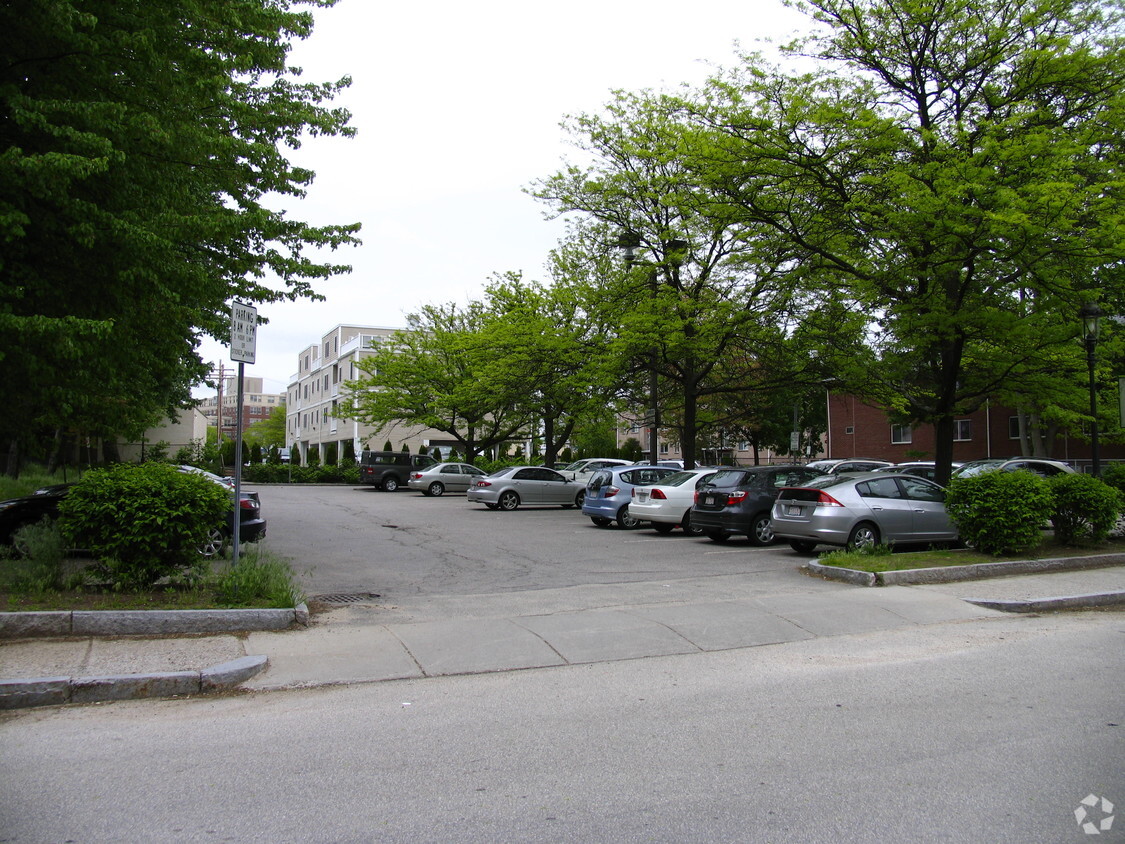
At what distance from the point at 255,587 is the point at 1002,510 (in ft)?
33.3

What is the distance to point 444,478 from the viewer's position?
3531 centimetres

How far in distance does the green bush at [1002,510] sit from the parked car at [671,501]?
217 inches

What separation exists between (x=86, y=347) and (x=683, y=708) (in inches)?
274

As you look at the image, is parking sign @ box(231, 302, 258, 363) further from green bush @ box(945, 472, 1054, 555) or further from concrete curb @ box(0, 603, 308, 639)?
green bush @ box(945, 472, 1054, 555)

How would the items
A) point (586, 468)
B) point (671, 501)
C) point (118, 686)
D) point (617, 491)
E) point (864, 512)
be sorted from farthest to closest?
point (586, 468)
point (617, 491)
point (671, 501)
point (864, 512)
point (118, 686)

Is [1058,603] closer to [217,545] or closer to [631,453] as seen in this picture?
[217,545]

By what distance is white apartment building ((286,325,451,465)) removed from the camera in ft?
205

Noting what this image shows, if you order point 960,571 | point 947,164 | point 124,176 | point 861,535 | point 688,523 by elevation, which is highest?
point 947,164

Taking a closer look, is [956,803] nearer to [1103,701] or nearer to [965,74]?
[1103,701]

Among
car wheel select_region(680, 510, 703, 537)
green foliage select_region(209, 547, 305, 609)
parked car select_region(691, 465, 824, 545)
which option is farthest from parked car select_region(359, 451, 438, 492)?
green foliage select_region(209, 547, 305, 609)

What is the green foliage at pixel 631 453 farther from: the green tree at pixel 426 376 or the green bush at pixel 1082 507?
the green bush at pixel 1082 507

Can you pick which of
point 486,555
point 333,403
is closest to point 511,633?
point 486,555

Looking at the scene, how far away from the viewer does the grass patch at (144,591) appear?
757 centimetres

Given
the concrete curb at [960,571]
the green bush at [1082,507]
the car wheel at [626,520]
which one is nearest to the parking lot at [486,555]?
the car wheel at [626,520]
